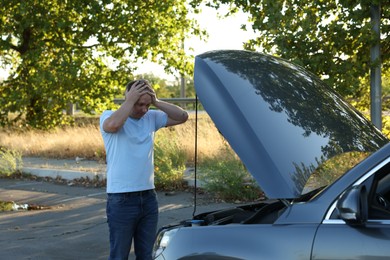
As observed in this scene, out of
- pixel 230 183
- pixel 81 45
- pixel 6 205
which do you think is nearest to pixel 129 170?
pixel 230 183

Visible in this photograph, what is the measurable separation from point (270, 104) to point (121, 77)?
14.5m

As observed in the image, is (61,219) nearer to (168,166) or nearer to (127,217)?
(168,166)

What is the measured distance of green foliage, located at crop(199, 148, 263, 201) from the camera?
35.9 feet

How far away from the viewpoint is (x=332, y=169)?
12.7 feet

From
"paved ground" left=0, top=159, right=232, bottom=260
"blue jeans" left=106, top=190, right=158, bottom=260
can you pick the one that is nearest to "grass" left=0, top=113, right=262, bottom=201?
"paved ground" left=0, top=159, right=232, bottom=260

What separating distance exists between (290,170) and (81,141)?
49.2 feet

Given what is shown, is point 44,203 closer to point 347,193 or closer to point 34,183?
point 34,183

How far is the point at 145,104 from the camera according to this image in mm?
5141

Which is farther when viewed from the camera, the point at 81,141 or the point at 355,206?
the point at 81,141

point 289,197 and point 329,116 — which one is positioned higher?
point 329,116

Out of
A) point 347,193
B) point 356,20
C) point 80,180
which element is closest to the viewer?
point 347,193

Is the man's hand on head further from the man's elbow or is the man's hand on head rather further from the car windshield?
the car windshield

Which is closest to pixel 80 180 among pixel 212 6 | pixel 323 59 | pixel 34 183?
pixel 34 183

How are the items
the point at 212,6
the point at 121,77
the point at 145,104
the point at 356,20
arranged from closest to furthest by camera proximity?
the point at 145,104
the point at 356,20
the point at 212,6
the point at 121,77
